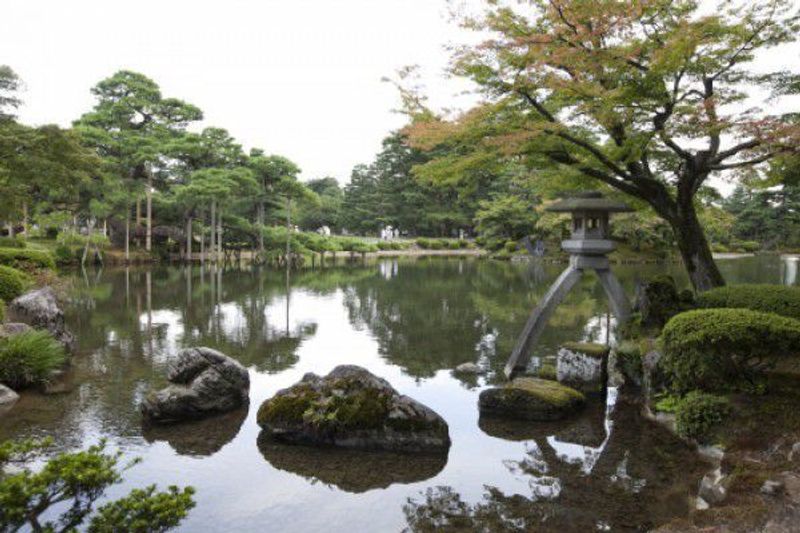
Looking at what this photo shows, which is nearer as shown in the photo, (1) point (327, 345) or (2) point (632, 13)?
(2) point (632, 13)

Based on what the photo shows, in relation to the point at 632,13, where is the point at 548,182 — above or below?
below

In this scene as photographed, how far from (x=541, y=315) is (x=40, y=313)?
31.4ft

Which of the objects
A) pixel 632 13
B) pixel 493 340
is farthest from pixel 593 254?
pixel 493 340

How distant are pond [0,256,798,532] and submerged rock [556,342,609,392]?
1.16ft

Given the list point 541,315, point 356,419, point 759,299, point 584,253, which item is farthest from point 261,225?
point 759,299

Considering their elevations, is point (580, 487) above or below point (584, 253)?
below

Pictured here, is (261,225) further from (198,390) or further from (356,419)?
(356,419)

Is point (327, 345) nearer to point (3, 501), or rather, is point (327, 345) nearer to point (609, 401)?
point (609, 401)

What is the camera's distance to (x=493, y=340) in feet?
42.0

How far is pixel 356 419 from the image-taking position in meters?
6.38

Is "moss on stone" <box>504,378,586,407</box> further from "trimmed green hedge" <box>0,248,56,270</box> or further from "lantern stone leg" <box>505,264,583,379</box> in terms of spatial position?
"trimmed green hedge" <box>0,248,56,270</box>

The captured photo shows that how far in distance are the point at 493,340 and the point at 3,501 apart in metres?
10.8

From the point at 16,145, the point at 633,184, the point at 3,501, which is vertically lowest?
the point at 3,501

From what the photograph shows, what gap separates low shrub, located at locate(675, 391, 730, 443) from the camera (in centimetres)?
580
